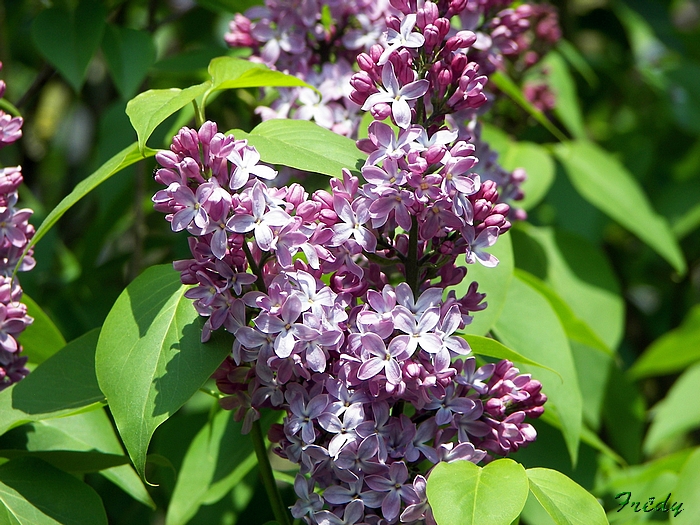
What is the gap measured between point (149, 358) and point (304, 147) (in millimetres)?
306

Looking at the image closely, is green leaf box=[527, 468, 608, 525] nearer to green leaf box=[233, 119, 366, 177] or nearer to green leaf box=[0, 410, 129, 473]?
green leaf box=[233, 119, 366, 177]

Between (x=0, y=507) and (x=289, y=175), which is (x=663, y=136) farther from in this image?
(x=0, y=507)

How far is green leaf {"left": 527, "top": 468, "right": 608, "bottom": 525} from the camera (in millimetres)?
863

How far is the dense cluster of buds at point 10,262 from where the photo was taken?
3.42 feet

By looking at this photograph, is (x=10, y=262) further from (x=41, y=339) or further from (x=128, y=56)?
(x=128, y=56)

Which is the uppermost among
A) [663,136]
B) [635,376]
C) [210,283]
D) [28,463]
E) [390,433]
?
[210,283]

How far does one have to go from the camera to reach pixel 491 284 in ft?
3.76

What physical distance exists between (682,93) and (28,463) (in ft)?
6.48

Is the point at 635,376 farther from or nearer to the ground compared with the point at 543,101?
nearer to the ground

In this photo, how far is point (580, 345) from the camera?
1.61 meters

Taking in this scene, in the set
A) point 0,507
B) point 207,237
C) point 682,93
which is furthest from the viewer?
point 682,93

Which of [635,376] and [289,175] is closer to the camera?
[289,175]

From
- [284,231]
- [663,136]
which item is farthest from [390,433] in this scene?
[663,136]

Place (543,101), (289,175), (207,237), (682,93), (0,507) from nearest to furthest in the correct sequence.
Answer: (207,237), (0,507), (289,175), (543,101), (682,93)
